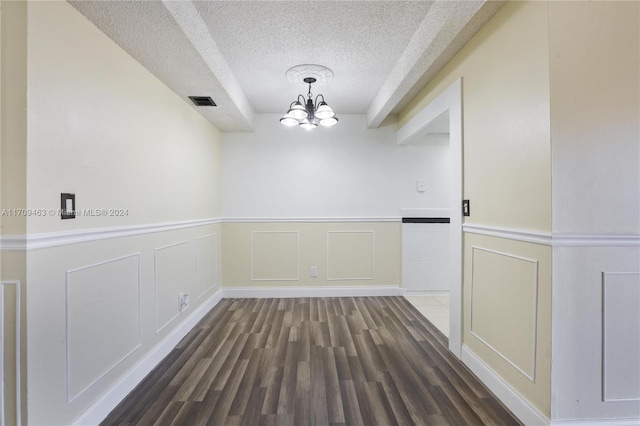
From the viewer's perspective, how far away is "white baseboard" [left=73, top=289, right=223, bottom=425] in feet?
5.01

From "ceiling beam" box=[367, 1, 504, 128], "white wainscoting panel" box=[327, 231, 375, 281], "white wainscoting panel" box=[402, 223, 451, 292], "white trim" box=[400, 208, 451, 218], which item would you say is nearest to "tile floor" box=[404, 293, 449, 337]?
"white wainscoting panel" box=[402, 223, 451, 292]

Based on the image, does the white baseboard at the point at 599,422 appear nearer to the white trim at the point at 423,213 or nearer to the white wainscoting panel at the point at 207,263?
the white trim at the point at 423,213

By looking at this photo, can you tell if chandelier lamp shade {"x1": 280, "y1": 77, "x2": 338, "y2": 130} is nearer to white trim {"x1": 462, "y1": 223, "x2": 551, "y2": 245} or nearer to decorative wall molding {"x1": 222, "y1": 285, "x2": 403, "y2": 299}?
white trim {"x1": 462, "y1": 223, "x2": 551, "y2": 245}

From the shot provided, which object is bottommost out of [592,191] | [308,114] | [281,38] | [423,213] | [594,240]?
[594,240]

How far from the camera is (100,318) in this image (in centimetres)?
161

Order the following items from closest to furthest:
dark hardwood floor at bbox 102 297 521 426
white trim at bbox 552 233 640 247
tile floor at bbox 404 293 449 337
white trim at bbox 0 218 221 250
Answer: white trim at bbox 0 218 221 250
white trim at bbox 552 233 640 247
dark hardwood floor at bbox 102 297 521 426
tile floor at bbox 404 293 449 337

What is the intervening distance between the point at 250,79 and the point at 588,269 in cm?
284

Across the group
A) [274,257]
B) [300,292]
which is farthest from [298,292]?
[274,257]

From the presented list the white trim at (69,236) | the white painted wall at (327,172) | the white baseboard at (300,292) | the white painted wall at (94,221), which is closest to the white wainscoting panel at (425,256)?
the white painted wall at (327,172)

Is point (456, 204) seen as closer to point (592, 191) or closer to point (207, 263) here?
point (592, 191)

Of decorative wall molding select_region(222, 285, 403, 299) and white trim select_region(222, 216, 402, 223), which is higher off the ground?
white trim select_region(222, 216, 402, 223)

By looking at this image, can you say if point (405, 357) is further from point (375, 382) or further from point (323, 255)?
point (323, 255)

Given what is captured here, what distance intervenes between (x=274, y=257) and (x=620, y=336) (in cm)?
316

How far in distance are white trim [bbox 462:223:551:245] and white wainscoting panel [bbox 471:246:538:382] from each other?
0.11 meters
